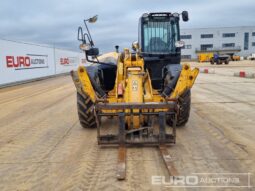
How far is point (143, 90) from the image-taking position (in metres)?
5.99

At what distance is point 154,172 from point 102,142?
136 centimetres

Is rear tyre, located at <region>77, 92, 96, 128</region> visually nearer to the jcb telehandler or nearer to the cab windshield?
the jcb telehandler

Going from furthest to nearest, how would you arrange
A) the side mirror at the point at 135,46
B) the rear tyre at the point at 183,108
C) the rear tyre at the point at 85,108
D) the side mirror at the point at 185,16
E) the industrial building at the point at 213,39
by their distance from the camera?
the industrial building at the point at 213,39
the side mirror at the point at 135,46
the side mirror at the point at 185,16
the rear tyre at the point at 85,108
the rear tyre at the point at 183,108

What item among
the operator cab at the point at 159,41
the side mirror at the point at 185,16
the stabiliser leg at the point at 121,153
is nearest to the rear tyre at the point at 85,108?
the stabiliser leg at the point at 121,153

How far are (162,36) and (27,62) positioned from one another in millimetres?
15287

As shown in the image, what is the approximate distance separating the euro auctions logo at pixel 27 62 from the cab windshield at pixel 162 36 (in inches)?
504

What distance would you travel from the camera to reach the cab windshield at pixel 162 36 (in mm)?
7820

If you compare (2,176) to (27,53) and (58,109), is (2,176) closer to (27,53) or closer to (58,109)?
(58,109)

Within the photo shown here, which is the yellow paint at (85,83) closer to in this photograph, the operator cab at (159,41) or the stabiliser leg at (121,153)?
the stabiliser leg at (121,153)

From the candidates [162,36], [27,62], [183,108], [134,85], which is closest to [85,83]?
[134,85]

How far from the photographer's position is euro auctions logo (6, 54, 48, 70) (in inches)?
731

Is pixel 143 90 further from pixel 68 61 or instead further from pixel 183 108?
pixel 68 61

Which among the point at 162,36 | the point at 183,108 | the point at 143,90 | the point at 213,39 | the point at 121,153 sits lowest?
the point at 121,153

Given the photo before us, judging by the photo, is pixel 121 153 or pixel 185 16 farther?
pixel 185 16
